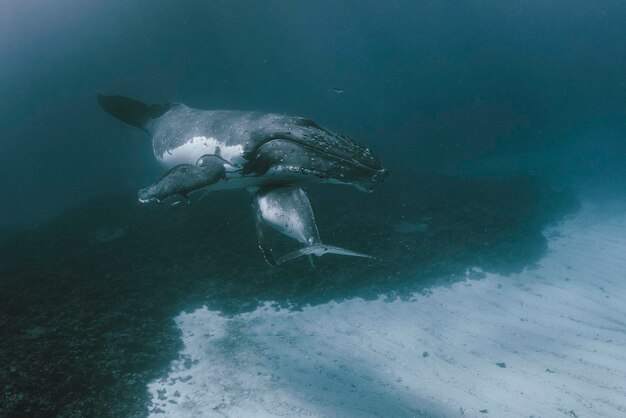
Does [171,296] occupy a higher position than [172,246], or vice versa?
[172,246]

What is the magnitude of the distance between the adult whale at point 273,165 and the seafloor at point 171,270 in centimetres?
302

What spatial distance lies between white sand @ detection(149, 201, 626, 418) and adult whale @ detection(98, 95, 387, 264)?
2.21m

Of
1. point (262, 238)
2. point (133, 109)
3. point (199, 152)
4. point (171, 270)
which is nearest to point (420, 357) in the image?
point (262, 238)

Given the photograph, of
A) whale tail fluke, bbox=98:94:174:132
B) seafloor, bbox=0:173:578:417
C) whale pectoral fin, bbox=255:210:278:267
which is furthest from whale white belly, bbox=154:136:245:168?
seafloor, bbox=0:173:578:417

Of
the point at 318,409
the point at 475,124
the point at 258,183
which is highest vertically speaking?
the point at 475,124

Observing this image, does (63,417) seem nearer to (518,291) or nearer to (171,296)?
(171,296)

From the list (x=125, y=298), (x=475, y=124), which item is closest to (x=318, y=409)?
(x=125, y=298)

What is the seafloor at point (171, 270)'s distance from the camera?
466 cm

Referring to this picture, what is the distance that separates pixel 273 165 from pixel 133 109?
190 inches

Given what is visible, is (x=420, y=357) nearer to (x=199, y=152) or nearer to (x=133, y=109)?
(x=199, y=152)

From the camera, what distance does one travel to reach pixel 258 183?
4.08m

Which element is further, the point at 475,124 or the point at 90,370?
the point at 475,124

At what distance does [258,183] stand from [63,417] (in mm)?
3684

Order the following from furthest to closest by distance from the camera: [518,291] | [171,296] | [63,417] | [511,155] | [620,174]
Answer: [511,155], [620,174], [518,291], [171,296], [63,417]
